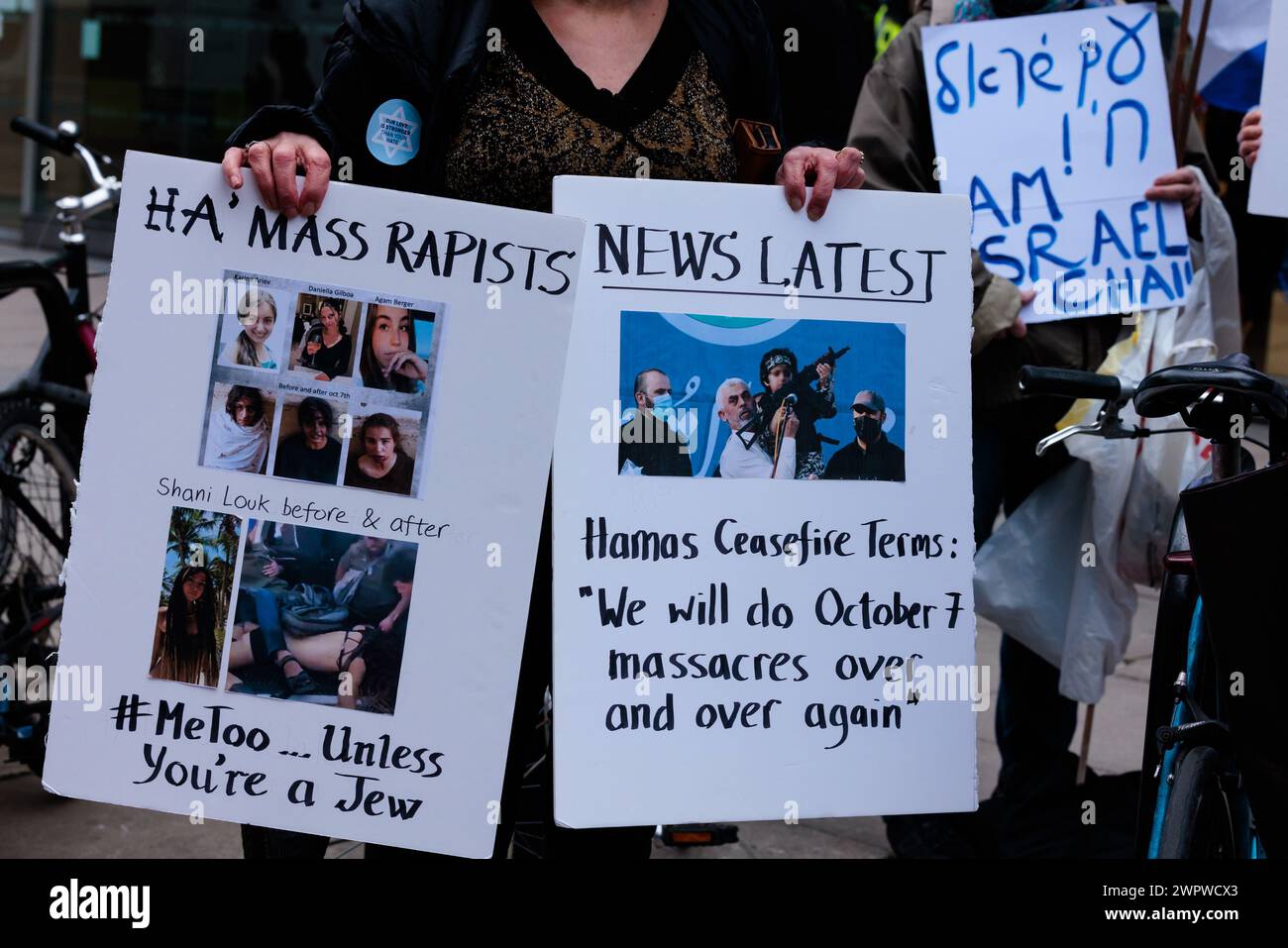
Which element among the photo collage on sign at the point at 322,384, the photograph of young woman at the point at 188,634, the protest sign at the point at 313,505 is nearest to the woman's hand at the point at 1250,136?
the protest sign at the point at 313,505

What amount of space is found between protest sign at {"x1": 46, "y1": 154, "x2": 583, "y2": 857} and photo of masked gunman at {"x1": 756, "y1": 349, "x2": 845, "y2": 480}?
309 mm

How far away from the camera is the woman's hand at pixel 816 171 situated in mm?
2168

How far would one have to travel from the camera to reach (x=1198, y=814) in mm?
2207

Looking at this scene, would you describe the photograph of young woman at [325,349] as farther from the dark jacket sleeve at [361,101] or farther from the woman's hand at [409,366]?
the dark jacket sleeve at [361,101]

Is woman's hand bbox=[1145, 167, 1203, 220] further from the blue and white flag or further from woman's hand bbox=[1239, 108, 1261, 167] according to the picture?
the blue and white flag

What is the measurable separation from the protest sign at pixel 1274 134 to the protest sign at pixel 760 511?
0.96m

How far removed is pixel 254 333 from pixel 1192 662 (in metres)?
1.52

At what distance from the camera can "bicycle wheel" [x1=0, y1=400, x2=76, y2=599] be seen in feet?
12.0

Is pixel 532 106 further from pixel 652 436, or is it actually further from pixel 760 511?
pixel 760 511

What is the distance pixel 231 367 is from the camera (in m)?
2.01

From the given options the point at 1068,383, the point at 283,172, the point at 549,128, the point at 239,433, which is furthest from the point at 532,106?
the point at 1068,383

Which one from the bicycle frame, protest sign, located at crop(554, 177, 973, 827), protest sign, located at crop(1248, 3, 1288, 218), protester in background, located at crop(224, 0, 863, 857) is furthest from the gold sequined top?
protest sign, located at crop(1248, 3, 1288, 218)
